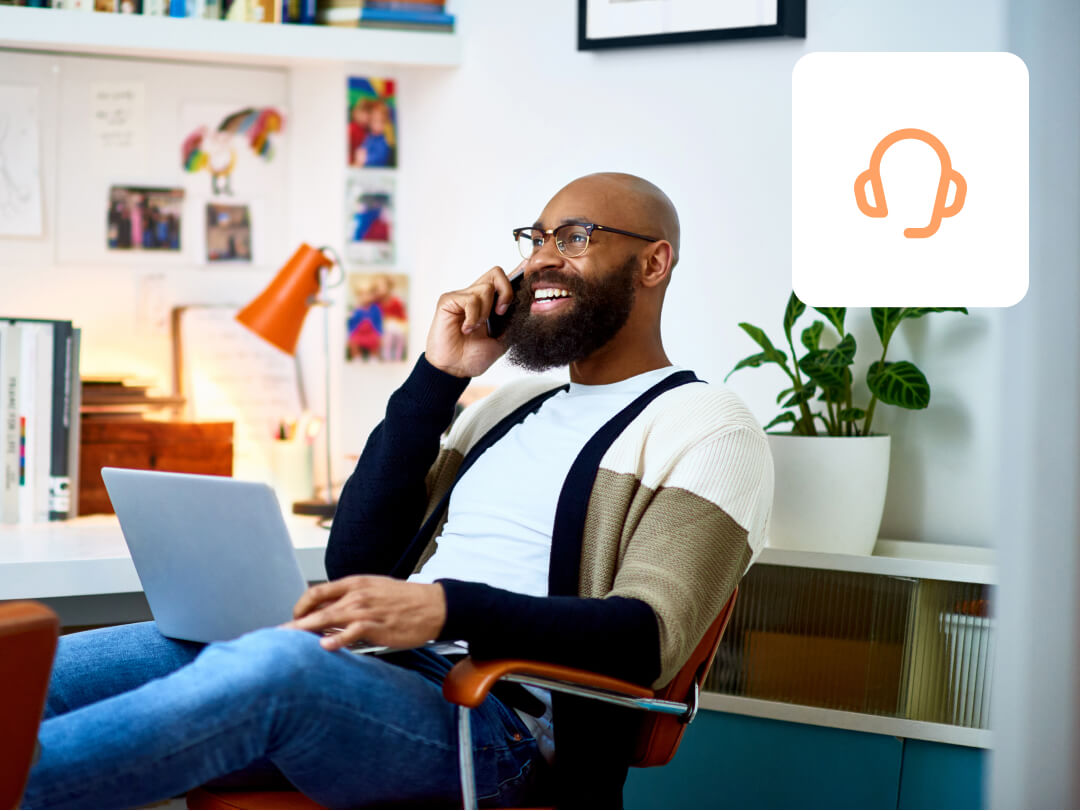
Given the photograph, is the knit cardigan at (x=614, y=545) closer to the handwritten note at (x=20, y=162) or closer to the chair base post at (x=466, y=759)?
the chair base post at (x=466, y=759)

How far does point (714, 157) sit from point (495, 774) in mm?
1469

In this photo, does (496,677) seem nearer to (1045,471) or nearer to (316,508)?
(1045,471)

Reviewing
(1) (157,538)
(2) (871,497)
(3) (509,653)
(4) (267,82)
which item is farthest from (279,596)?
(4) (267,82)

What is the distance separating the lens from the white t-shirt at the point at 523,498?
69.1 inches

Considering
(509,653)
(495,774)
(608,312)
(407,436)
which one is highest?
(608,312)

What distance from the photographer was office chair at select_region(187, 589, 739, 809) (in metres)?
1.38

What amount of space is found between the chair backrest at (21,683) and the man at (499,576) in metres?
0.12

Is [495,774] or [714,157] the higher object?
[714,157]

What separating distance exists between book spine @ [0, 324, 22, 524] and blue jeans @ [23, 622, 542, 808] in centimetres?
107

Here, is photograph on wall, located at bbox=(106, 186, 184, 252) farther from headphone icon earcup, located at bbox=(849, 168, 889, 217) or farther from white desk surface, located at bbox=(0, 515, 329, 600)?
headphone icon earcup, located at bbox=(849, 168, 889, 217)

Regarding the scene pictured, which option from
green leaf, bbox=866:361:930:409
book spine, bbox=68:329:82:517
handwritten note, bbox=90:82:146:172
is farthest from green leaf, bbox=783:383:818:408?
handwritten note, bbox=90:82:146:172

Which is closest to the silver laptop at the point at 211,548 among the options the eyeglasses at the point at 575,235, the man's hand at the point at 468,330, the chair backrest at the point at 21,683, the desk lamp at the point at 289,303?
the chair backrest at the point at 21,683

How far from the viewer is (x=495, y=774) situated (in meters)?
1.53

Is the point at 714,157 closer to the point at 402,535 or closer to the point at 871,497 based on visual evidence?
the point at 871,497
